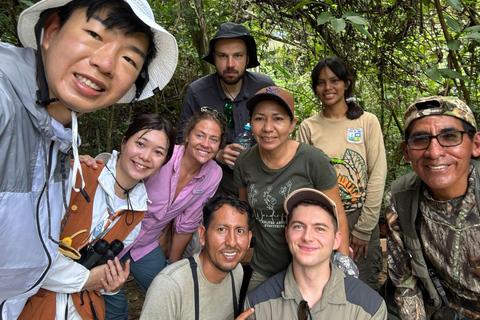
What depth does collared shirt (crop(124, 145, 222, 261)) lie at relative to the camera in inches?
108

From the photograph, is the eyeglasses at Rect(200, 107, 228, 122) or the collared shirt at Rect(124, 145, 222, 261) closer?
the collared shirt at Rect(124, 145, 222, 261)

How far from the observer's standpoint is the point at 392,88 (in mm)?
4836

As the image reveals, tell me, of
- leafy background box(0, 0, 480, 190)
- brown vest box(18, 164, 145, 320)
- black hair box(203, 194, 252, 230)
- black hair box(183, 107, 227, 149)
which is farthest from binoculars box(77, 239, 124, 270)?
leafy background box(0, 0, 480, 190)

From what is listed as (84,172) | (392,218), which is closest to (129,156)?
(84,172)

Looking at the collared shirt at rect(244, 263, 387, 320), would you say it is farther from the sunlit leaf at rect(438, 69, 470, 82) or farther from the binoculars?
the sunlit leaf at rect(438, 69, 470, 82)

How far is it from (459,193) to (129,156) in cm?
228

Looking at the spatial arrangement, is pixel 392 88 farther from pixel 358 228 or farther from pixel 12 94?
pixel 12 94

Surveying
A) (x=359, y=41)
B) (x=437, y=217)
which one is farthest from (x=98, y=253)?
(x=359, y=41)

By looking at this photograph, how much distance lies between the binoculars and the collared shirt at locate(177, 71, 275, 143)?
1.38 metres

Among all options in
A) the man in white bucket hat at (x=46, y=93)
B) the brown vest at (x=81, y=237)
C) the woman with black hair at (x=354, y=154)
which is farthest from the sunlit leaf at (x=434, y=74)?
the brown vest at (x=81, y=237)

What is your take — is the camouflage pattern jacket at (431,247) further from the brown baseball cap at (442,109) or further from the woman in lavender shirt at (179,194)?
the woman in lavender shirt at (179,194)

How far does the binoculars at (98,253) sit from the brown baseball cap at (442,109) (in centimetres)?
220

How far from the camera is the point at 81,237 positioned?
2.12m

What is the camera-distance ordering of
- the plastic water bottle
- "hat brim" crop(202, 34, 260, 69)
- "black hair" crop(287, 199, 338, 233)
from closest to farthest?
"black hair" crop(287, 199, 338, 233) → the plastic water bottle → "hat brim" crop(202, 34, 260, 69)
